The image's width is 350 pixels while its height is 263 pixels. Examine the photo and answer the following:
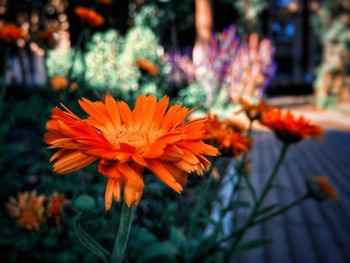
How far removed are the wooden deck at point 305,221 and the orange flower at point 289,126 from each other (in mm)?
1267

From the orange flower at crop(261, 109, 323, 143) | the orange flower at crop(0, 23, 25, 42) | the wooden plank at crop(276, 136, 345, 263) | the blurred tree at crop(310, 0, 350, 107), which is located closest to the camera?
the orange flower at crop(261, 109, 323, 143)

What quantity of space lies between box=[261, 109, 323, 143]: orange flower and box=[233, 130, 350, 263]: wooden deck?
1.27m

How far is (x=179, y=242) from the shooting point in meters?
1.48

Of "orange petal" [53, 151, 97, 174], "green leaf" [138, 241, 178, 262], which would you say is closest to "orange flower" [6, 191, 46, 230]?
"green leaf" [138, 241, 178, 262]

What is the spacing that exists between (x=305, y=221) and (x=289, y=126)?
1.94m

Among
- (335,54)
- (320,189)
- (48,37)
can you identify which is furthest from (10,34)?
(335,54)

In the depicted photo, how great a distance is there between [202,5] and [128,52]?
3.93m

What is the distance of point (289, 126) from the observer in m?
1.34

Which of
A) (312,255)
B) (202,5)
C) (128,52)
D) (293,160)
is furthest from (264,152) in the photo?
(202,5)

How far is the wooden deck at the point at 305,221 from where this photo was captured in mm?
2355

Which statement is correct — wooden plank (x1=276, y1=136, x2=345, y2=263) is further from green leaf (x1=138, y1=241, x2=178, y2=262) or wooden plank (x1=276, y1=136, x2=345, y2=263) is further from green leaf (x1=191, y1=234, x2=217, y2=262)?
green leaf (x1=138, y1=241, x2=178, y2=262)

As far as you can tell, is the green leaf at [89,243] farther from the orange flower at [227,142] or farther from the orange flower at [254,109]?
the orange flower at [254,109]

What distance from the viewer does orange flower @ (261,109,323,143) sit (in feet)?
4.39

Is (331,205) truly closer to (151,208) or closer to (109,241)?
(151,208)
